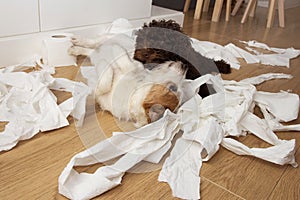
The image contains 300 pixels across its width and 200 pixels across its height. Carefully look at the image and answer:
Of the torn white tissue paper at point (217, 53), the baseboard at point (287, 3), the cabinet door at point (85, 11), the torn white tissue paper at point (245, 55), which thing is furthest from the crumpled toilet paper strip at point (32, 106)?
the baseboard at point (287, 3)

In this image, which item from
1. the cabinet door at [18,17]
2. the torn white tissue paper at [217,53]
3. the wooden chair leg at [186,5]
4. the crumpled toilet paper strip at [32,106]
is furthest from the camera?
the wooden chair leg at [186,5]

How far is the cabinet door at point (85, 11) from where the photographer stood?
42.6 inches

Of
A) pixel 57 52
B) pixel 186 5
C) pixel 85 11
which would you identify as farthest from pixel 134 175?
pixel 186 5

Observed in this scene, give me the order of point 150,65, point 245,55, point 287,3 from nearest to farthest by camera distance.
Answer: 1. point 150,65
2. point 245,55
3. point 287,3

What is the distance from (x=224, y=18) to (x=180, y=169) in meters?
1.98

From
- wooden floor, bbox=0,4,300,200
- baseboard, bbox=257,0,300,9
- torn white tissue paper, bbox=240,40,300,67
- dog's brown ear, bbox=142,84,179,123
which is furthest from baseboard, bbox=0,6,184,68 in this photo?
baseboard, bbox=257,0,300,9

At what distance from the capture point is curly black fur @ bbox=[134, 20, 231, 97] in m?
0.83

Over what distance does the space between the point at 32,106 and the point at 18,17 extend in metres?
0.42

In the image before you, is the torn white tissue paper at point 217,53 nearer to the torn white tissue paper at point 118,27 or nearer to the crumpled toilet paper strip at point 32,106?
the torn white tissue paper at point 118,27

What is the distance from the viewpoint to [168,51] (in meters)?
0.85

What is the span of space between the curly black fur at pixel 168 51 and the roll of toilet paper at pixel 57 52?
0.26m

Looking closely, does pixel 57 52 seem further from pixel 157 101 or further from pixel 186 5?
pixel 186 5

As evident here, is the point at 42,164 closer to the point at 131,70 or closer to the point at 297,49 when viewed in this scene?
the point at 131,70

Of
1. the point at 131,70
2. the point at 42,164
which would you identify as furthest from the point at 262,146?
the point at 42,164
